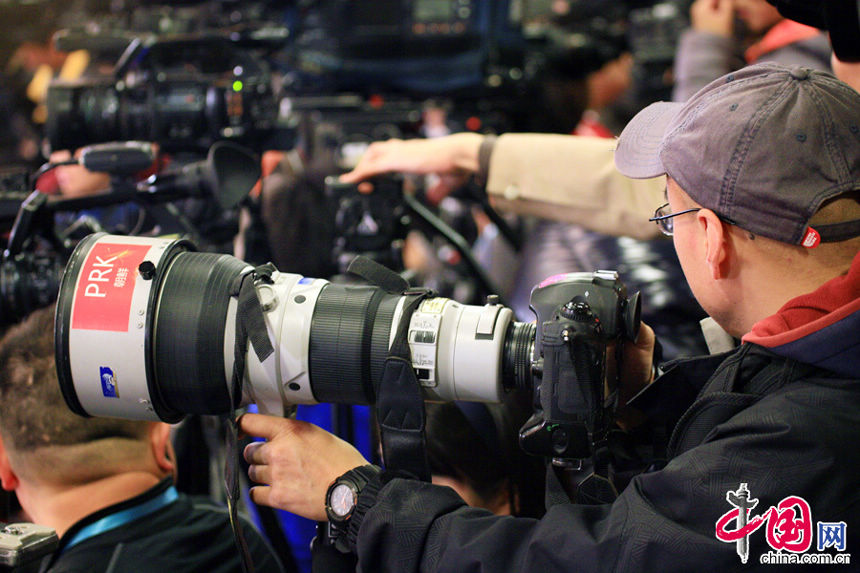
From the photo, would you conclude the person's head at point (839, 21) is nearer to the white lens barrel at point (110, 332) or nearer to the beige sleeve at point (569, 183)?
the beige sleeve at point (569, 183)

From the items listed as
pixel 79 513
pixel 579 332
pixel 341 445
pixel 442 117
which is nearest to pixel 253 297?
pixel 341 445

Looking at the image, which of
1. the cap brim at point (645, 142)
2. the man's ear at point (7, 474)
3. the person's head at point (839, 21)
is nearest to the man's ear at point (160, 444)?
the man's ear at point (7, 474)

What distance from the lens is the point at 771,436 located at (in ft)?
2.93

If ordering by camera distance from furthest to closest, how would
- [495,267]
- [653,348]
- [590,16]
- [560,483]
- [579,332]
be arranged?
[590,16] → [495,267] → [653,348] → [560,483] → [579,332]

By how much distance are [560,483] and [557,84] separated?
286cm

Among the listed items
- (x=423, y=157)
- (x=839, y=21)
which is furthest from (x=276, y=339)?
(x=839, y=21)

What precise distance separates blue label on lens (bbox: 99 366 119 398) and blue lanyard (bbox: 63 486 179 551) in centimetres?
31

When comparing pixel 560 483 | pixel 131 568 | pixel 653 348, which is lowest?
pixel 131 568

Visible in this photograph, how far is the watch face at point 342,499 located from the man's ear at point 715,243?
517 mm

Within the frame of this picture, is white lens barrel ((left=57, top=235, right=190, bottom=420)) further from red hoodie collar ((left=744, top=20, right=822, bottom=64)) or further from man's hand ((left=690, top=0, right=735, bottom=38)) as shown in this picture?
man's hand ((left=690, top=0, right=735, bottom=38))

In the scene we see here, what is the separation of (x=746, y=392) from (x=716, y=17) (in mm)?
1649

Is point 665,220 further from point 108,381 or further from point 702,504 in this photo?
point 108,381

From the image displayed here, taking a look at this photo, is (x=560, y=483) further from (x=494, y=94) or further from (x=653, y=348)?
(x=494, y=94)

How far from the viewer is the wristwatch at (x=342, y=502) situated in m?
1.09
